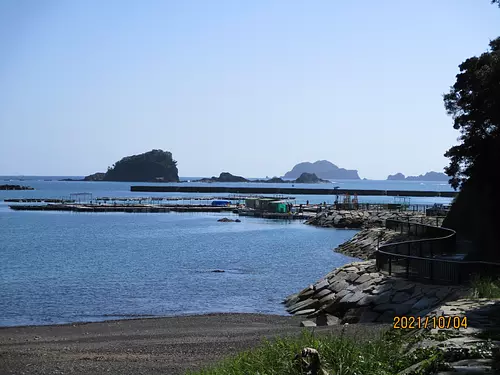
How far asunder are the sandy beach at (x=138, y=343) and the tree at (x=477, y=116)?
42.7ft

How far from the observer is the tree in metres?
26.4

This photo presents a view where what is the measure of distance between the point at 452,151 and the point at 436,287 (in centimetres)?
1931

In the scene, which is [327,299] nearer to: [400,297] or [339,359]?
[400,297]

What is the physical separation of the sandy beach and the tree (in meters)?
13.0

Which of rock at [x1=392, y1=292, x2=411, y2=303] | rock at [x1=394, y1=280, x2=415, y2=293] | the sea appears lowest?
the sea

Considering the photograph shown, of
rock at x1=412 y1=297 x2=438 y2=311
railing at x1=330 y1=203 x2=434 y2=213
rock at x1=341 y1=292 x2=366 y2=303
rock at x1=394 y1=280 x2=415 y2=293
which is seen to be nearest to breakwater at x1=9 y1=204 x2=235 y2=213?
railing at x1=330 y1=203 x2=434 y2=213

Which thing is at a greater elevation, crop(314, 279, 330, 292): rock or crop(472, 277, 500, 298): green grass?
crop(472, 277, 500, 298): green grass

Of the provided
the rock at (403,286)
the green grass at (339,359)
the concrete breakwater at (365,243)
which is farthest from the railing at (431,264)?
the concrete breakwater at (365,243)

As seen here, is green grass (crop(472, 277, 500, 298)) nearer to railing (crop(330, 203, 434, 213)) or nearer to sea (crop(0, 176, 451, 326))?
sea (crop(0, 176, 451, 326))

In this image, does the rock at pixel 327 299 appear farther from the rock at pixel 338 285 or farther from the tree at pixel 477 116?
the tree at pixel 477 116

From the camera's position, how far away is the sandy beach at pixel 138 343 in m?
13.0

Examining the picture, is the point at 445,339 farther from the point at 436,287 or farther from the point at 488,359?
the point at 436,287

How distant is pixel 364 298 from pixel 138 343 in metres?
7.47

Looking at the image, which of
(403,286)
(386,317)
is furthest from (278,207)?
(386,317)
